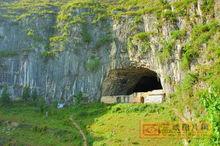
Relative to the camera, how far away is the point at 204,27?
1240 inches

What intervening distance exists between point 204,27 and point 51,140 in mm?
12207

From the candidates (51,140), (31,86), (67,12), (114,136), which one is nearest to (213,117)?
(114,136)

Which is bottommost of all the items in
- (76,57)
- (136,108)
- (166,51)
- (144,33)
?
(136,108)

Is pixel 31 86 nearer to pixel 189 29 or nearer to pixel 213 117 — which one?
pixel 189 29

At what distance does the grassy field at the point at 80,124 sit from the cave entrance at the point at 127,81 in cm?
282

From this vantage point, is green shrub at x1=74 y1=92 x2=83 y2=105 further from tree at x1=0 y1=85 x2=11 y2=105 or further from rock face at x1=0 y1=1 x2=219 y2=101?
tree at x1=0 y1=85 x2=11 y2=105

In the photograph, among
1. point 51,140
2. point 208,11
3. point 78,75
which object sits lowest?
point 51,140

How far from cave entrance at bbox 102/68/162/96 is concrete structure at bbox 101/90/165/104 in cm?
128

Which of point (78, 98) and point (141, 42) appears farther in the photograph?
point (78, 98)

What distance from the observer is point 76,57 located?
38844mm

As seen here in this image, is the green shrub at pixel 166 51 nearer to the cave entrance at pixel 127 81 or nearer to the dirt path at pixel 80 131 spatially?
the cave entrance at pixel 127 81

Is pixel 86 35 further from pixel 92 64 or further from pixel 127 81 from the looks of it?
pixel 127 81

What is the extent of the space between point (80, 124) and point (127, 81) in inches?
350

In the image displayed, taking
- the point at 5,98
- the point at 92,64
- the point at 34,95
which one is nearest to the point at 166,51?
the point at 92,64
